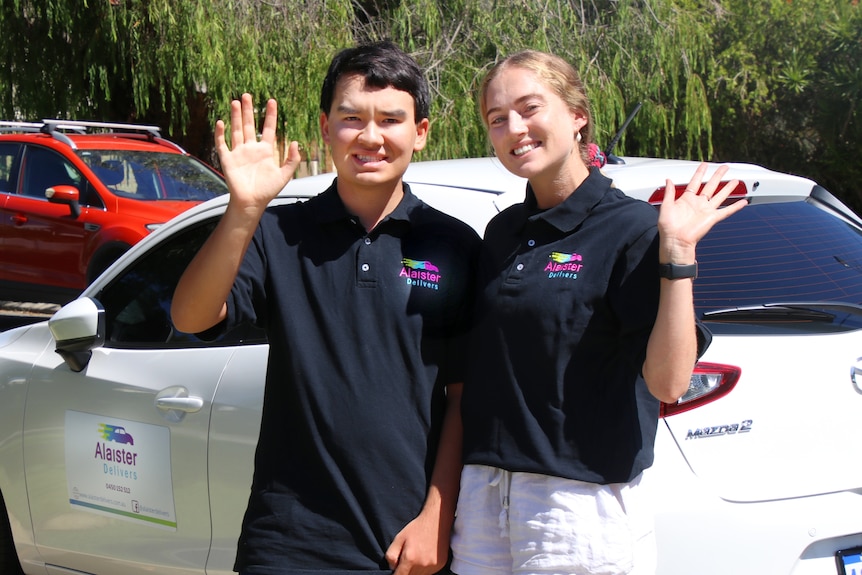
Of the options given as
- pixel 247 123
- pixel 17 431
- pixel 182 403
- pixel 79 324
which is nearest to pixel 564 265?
pixel 247 123

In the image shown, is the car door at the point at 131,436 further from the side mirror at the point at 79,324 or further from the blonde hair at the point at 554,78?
the blonde hair at the point at 554,78

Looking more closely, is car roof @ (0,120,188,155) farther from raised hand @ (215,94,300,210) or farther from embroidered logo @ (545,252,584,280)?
embroidered logo @ (545,252,584,280)

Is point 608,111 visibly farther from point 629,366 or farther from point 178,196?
point 629,366

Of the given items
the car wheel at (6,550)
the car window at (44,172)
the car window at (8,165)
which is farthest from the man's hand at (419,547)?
the car window at (8,165)

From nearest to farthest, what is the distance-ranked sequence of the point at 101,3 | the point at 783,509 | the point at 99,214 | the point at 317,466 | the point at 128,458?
the point at 317,466 < the point at 783,509 < the point at 128,458 < the point at 99,214 < the point at 101,3

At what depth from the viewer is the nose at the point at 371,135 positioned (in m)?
2.02

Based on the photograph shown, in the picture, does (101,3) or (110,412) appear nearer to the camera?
(110,412)

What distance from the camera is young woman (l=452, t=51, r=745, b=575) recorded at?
178 cm

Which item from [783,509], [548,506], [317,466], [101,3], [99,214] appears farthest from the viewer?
[101,3]

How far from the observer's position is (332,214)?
6.75 ft

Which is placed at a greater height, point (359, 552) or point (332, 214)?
point (332, 214)

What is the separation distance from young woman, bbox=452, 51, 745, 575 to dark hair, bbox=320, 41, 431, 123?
247 mm

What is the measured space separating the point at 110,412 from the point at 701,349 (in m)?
2.11

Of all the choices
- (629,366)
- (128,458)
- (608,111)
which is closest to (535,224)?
(629,366)
